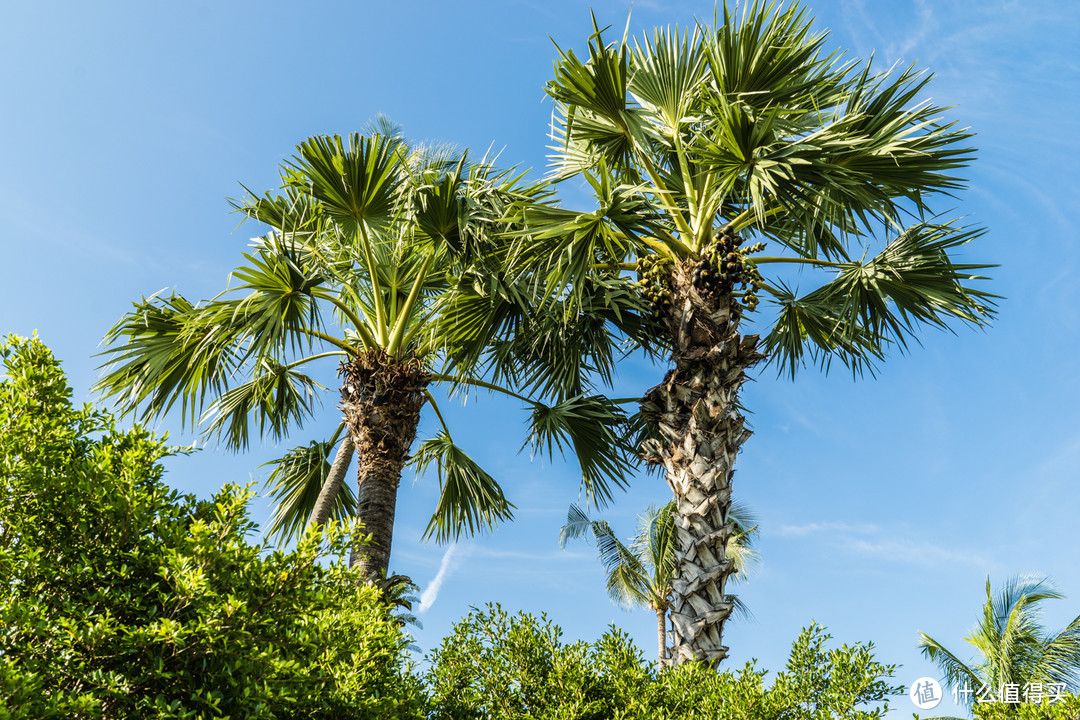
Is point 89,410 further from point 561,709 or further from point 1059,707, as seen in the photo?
point 1059,707

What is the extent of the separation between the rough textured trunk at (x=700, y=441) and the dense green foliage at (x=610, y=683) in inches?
41.8

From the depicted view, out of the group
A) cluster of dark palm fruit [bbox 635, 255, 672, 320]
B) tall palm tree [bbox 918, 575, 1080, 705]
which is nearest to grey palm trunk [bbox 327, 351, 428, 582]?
cluster of dark palm fruit [bbox 635, 255, 672, 320]

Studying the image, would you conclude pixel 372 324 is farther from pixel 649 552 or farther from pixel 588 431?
pixel 649 552

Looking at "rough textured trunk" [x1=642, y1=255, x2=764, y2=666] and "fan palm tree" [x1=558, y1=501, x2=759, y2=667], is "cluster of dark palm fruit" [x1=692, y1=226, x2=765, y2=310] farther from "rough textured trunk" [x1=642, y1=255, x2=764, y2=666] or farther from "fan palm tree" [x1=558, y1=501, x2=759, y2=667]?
"fan palm tree" [x1=558, y1=501, x2=759, y2=667]

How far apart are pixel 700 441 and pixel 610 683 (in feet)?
8.43

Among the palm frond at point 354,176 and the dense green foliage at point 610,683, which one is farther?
the palm frond at point 354,176

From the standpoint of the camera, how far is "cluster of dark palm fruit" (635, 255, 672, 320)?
774 centimetres

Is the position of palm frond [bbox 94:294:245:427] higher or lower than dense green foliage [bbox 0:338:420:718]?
higher

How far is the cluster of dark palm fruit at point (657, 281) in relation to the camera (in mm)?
7738

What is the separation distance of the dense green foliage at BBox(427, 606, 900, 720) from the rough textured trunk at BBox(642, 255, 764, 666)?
106 cm

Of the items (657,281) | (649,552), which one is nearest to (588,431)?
(657,281)

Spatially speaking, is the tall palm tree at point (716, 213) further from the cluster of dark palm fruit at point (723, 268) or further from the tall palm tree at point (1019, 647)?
the tall palm tree at point (1019, 647)

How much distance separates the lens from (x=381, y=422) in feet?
27.7

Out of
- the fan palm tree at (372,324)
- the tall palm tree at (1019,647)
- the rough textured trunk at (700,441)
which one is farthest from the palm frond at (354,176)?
the tall palm tree at (1019,647)
